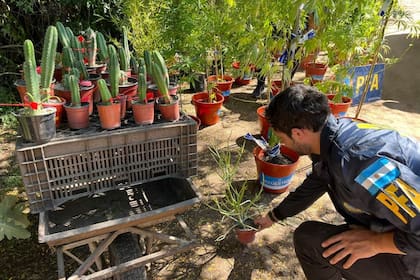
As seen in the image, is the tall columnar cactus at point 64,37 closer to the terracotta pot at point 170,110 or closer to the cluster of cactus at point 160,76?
the cluster of cactus at point 160,76

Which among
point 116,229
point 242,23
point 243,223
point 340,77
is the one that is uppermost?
point 242,23

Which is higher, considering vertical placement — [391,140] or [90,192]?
[391,140]

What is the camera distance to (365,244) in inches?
56.9

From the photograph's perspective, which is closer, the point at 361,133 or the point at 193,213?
the point at 361,133

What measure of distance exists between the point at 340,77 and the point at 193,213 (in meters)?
2.26

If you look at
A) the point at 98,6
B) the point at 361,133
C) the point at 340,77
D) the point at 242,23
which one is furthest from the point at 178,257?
the point at 98,6


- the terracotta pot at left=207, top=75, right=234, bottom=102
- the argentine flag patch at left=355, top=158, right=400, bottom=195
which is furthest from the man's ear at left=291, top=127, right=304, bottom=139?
the terracotta pot at left=207, top=75, right=234, bottom=102

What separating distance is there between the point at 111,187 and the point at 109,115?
0.43 m

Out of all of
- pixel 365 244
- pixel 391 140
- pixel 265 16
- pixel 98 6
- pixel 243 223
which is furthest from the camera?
pixel 98 6

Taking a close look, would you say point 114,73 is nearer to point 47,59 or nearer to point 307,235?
point 47,59

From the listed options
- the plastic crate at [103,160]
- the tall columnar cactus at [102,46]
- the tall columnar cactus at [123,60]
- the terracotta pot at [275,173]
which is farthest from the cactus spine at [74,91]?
the terracotta pot at [275,173]

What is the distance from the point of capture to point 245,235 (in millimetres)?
2365

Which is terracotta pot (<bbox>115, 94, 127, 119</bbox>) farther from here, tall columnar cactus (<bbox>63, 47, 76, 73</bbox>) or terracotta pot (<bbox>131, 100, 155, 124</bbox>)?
tall columnar cactus (<bbox>63, 47, 76, 73</bbox>)

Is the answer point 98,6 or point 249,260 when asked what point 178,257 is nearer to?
point 249,260
